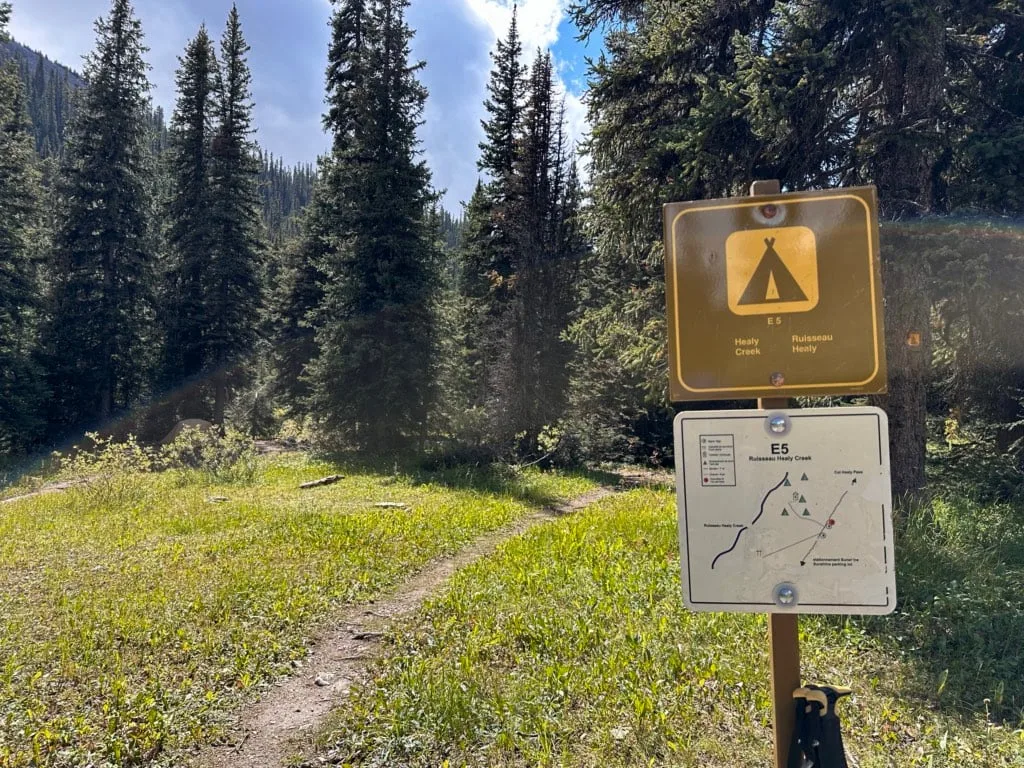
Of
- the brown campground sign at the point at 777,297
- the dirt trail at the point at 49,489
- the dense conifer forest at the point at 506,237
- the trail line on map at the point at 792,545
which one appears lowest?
the dirt trail at the point at 49,489

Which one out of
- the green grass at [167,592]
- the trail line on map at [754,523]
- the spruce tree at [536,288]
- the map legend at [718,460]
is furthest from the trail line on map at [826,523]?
the spruce tree at [536,288]

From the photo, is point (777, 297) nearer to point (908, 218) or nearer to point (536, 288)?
point (908, 218)

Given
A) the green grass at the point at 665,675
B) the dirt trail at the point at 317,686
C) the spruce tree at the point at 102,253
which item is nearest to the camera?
the green grass at the point at 665,675

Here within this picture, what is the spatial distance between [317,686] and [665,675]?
7.80 ft

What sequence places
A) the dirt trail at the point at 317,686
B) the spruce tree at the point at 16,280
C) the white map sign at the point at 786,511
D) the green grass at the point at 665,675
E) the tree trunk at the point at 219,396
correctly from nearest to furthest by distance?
the white map sign at the point at 786,511, the green grass at the point at 665,675, the dirt trail at the point at 317,686, the spruce tree at the point at 16,280, the tree trunk at the point at 219,396

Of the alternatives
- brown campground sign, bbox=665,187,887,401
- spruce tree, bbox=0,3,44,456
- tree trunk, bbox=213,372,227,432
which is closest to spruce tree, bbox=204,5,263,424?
tree trunk, bbox=213,372,227,432

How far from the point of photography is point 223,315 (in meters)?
25.6

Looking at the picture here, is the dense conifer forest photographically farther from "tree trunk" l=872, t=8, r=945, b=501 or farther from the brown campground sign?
the brown campground sign

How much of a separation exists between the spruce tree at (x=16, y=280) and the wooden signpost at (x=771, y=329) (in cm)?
2513

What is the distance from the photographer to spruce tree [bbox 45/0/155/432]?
2370cm

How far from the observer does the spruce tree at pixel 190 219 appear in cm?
2550

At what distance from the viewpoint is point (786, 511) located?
6.63 ft

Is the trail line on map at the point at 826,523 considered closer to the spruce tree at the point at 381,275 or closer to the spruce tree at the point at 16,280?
the spruce tree at the point at 381,275

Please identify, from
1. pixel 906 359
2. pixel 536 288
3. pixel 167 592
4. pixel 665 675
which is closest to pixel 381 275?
pixel 536 288
